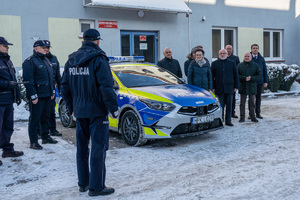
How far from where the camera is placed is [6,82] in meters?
5.80

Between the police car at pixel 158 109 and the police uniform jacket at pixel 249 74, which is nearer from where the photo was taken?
the police car at pixel 158 109

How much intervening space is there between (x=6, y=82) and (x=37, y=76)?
0.86 metres

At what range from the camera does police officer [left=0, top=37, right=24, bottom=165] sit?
5.82 meters

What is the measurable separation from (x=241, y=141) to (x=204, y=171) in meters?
2.09

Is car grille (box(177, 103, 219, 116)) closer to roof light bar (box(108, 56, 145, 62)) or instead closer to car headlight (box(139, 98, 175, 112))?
car headlight (box(139, 98, 175, 112))

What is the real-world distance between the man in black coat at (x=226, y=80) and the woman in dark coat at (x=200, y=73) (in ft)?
1.74

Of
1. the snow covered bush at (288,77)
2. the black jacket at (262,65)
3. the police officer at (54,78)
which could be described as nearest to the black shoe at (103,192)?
the police officer at (54,78)

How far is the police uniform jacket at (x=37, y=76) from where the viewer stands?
641cm

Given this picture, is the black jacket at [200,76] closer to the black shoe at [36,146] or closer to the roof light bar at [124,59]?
the roof light bar at [124,59]

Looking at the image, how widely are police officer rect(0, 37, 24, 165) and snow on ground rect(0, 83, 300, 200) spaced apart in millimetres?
217

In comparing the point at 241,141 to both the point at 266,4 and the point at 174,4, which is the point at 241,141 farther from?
the point at 266,4

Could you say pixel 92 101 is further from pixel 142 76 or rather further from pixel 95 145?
pixel 142 76

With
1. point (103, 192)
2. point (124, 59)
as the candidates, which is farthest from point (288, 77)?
point (103, 192)

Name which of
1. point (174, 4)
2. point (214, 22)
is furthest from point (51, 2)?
point (214, 22)
